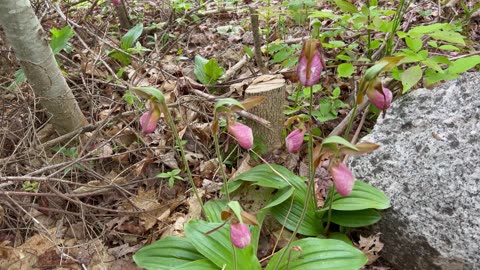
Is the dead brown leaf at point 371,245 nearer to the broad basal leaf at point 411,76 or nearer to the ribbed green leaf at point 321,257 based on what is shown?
the ribbed green leaf at point 321,257

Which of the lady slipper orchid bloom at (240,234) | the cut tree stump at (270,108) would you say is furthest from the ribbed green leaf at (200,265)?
the cut tree stump at (270,108)

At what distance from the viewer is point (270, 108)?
220cm

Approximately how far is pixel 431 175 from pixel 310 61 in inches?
32.0

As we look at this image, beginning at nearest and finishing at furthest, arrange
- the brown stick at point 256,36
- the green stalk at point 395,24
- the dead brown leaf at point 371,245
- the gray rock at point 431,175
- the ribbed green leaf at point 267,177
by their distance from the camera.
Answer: the gray rock at point 431,175 → the dead brown leaf at point 371,245 → the ribbed green leaf at point 267,177 → the green stalk at point 395,24 → the brown stick at point 256,36

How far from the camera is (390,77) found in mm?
2443

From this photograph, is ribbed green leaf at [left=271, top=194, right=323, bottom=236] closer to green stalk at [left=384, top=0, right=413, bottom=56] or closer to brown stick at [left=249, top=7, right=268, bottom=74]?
green stalk at [left=384, top=0, right=413, bottom=56]

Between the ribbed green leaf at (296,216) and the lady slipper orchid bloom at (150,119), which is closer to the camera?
the lady slipper orchid bloom at (150,119)

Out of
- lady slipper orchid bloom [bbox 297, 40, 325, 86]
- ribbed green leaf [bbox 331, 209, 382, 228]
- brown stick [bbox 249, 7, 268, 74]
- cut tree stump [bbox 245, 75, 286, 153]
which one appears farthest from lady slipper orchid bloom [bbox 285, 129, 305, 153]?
brown stick [bbox 249, 7, 268, 74]

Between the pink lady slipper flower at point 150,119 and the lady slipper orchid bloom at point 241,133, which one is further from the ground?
the pink lady slipper flower at point 150,119

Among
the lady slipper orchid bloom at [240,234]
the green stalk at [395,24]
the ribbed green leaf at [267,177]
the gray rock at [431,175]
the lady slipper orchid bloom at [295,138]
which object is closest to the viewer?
the lady slipper orchid bloom at [240,234]

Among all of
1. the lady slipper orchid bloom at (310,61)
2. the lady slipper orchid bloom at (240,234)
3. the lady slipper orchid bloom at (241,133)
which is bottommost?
the lady slipper orchid bloom at (240,234)

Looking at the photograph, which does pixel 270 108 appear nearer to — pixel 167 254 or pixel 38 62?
pixel 167 254

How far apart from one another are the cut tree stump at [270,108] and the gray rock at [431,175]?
19.1 inches

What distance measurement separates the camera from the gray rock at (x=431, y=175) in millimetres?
1609
